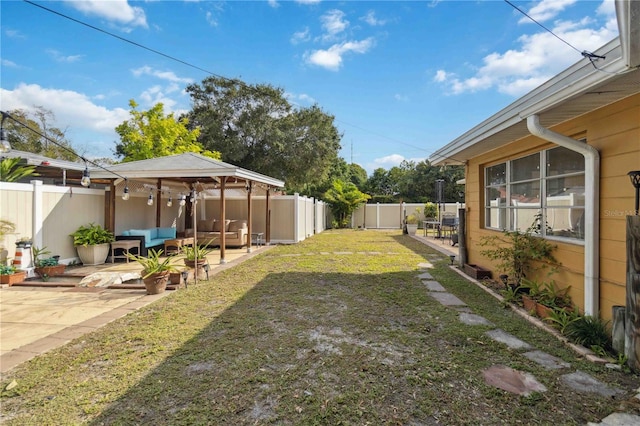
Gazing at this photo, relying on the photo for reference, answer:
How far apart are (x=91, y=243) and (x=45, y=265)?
1231 mm

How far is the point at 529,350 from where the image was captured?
3111 mm

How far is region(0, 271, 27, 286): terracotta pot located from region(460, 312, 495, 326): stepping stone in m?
7.70

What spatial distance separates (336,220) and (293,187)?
13.8ft

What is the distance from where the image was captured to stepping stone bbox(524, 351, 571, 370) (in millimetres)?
2781

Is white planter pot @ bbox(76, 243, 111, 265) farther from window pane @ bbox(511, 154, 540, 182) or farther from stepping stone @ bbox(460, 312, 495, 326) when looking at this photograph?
window pane @ bbox(511, 154, 540, 182)

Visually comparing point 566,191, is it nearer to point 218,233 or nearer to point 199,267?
point 199,267

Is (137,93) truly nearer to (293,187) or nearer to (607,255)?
(293,187)

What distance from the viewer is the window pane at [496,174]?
235 inches

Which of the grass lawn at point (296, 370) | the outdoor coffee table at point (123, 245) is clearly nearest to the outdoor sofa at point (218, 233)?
the outdoor coffee table at point (123, 245)

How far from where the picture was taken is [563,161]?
4.23 meters

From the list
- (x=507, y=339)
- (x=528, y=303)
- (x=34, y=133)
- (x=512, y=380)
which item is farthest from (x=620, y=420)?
(x=34, y=133)

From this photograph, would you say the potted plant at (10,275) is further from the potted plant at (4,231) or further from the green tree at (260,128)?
the green tree at (260,128)

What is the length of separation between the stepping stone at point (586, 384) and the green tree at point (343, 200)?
56.5ft

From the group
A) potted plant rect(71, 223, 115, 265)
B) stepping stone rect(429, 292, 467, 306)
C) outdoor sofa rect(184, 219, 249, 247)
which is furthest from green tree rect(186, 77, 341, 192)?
stepping stone rect(429, 292, 467, 306)
